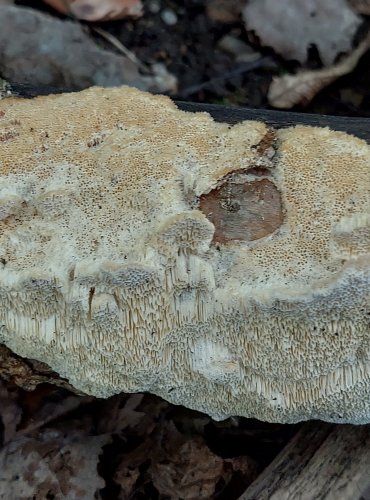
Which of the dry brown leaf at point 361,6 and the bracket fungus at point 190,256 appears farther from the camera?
the dry brown leaf at point 361,6

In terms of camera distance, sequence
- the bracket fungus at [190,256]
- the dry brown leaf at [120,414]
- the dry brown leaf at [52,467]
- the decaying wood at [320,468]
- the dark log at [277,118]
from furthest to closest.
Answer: the dry brown leaf at [120,414], the dry brown leaf at [52,467], the decaying wood at [320,468], the dark log at [277,118], the bracket fungus at [190,256]

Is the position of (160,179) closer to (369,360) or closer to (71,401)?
(369,360)

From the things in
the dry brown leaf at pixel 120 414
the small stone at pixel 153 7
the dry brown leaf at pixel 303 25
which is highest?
the dry brown leaf at pixel 303 25

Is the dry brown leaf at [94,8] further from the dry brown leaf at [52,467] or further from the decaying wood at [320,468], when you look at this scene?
the decaying wood at [320,468]

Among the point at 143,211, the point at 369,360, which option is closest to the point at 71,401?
the point at 143,211

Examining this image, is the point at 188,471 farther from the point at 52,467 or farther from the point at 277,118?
the point at 277,118

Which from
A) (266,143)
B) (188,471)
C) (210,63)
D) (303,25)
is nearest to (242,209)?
(266,143)

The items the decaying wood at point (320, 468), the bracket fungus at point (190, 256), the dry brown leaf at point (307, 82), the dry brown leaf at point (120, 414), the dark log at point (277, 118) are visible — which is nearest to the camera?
the bracket fungus at point (190, 256)

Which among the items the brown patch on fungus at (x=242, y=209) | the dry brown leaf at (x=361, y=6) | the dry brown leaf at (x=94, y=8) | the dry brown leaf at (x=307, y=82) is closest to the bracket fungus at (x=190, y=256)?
the brown patch on fungus at (x=242, y=209)
